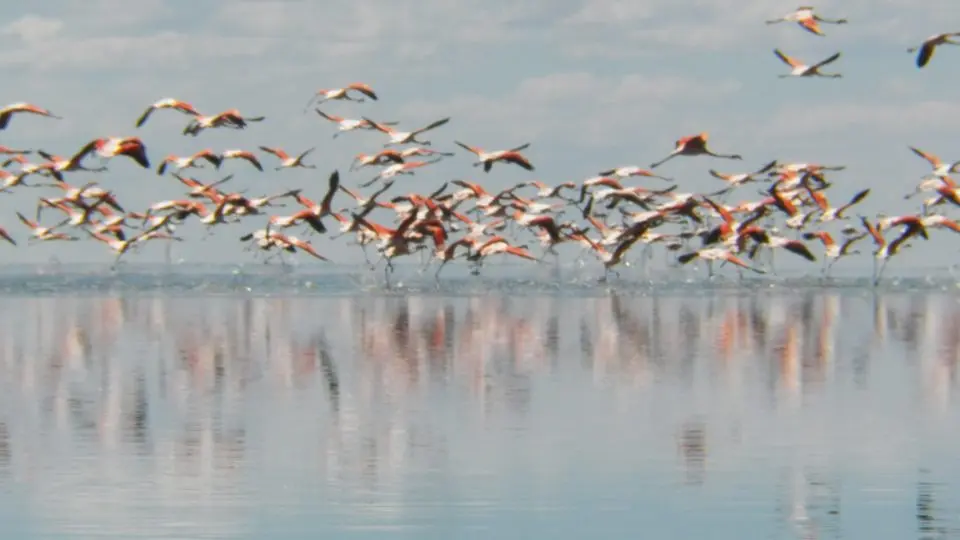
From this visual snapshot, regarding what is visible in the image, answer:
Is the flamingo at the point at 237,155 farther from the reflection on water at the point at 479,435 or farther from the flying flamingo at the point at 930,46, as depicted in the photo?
the flying flamingo at the point at 930,46

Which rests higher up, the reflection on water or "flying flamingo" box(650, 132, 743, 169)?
"flying flamingo" box(650, 132, 743, 169)

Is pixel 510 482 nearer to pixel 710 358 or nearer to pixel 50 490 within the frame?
pixel 50 490

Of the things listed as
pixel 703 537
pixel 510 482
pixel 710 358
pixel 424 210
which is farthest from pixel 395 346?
pixel 703 537

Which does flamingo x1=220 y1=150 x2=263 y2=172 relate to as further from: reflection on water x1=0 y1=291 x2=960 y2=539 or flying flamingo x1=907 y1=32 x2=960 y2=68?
flying flamingo x1=907 y1=32 x2=960 y2=68

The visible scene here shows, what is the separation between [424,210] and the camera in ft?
184

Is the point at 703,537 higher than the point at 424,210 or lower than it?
lower

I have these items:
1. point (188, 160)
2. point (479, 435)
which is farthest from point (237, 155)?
point (479, 435)

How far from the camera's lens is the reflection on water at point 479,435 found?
58.4 feet

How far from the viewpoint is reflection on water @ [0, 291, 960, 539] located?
17.8m

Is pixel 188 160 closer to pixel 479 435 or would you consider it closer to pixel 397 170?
pixel 397 170

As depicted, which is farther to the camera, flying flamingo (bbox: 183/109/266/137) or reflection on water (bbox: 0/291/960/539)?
flying flamingo (bbox: 183/109/266/137)

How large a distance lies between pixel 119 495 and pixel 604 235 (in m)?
51.2

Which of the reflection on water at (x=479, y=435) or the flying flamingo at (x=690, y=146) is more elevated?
the flying flamingo at (x=690, y=146)

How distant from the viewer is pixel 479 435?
931 inches
